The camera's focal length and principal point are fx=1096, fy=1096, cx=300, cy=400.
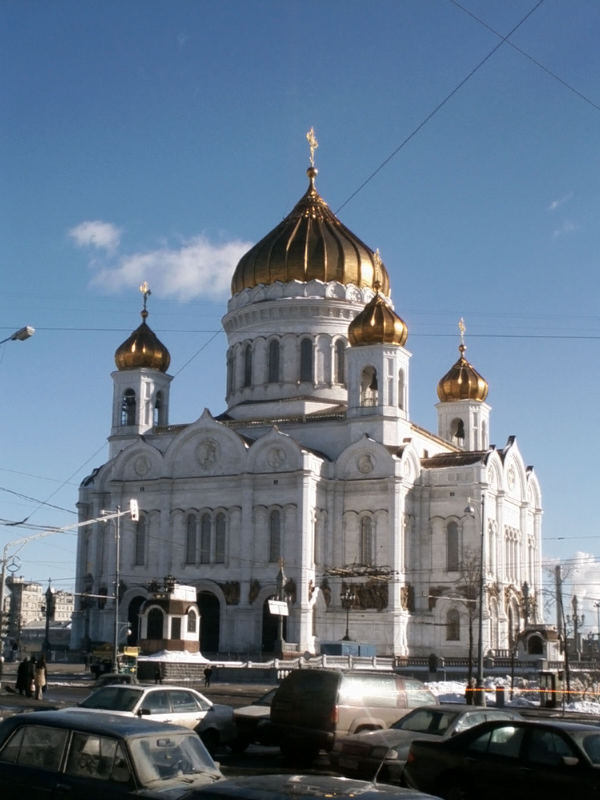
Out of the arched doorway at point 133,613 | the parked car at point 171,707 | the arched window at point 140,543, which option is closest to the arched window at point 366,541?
the arched window at point 140,543

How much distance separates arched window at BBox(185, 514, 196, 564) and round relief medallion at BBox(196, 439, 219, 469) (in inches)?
110

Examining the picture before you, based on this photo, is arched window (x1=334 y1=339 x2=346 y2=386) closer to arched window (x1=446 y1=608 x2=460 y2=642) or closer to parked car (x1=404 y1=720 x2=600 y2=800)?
arched window (x1=446 y1=608 x2=460 y2=642)

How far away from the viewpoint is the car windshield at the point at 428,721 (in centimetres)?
1470

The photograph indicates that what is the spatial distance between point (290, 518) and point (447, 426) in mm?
15026

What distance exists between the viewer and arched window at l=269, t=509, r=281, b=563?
54.6 m

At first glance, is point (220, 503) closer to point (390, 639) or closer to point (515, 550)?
point (390, 639)

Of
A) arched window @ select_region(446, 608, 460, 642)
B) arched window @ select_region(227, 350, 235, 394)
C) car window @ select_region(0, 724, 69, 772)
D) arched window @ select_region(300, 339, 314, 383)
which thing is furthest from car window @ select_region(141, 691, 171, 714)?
arched window @ select_region(227, 350, 235, 394)

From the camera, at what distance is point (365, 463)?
5503cm

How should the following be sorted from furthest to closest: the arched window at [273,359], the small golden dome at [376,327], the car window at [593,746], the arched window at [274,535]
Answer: the arched window at [273,359]
the small golden dome at [376,327]
the arched window at [274,535]
the car window at [593,746]

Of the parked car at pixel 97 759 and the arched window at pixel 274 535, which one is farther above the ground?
the arched window at pixel 274 535

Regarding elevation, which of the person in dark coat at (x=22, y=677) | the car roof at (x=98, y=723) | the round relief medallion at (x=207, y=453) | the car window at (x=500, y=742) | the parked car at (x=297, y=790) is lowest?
the person in dark coat at (x=22, y=677)

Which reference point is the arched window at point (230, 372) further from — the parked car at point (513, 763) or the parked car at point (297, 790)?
the parked car at point (297, 790)

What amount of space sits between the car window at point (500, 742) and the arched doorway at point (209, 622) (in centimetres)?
4376

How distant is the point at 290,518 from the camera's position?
54.3 metres
